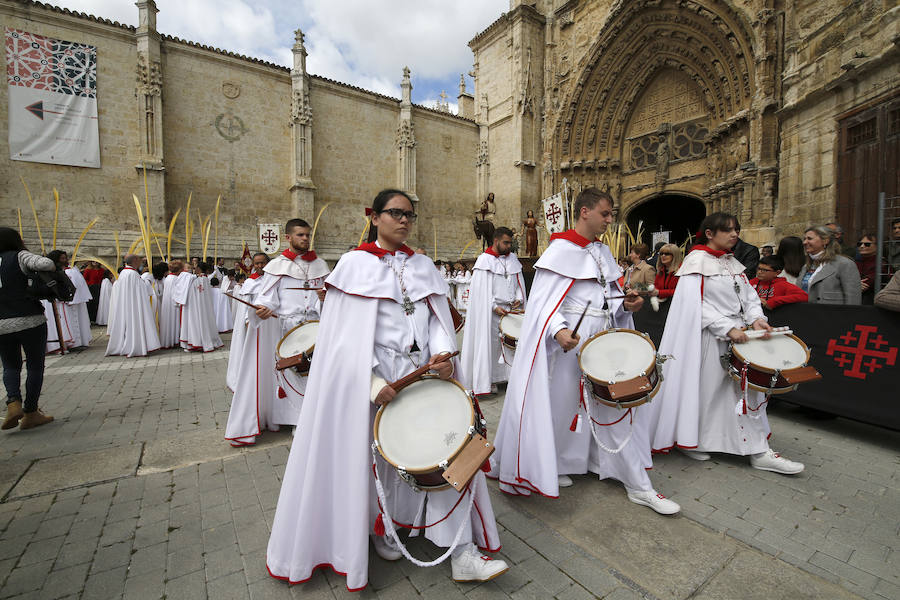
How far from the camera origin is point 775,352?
126 inches

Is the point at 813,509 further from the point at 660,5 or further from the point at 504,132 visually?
the point at 504,132

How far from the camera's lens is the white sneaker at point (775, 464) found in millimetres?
3240

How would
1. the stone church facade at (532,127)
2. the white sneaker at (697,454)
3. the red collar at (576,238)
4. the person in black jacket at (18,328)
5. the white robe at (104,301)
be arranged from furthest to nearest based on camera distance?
the white robe at (104,301) < the stone church facade at (532,127) < the person in black jacket at (18,328) < the white sneaker at (697,454) < the red collar at (576,238)

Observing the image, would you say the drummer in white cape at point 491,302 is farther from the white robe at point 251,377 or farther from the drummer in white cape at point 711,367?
the white robe at point 251,377

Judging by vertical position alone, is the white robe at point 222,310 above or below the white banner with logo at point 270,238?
below

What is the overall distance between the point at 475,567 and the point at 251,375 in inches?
117

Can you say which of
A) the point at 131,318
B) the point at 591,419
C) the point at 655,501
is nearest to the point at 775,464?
the point at 655,501

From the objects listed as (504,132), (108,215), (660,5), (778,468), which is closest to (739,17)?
(660,5)

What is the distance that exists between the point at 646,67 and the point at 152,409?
71.3ft

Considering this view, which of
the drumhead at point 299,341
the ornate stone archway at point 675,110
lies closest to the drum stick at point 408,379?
the drumhead at point 299,341

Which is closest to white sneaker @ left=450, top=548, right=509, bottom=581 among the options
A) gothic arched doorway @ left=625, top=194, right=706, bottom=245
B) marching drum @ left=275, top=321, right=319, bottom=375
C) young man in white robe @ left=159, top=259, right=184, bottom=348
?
marching drum @ left=275, top=321, right=319, bottom=375

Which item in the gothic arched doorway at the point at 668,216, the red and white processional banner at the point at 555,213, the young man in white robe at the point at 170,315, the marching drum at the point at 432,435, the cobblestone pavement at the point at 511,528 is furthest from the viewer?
the gothic arched doorway at the point at 668,216

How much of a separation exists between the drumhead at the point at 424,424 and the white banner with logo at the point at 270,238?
1533cm

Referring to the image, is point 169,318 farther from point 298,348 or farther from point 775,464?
point 775,464
